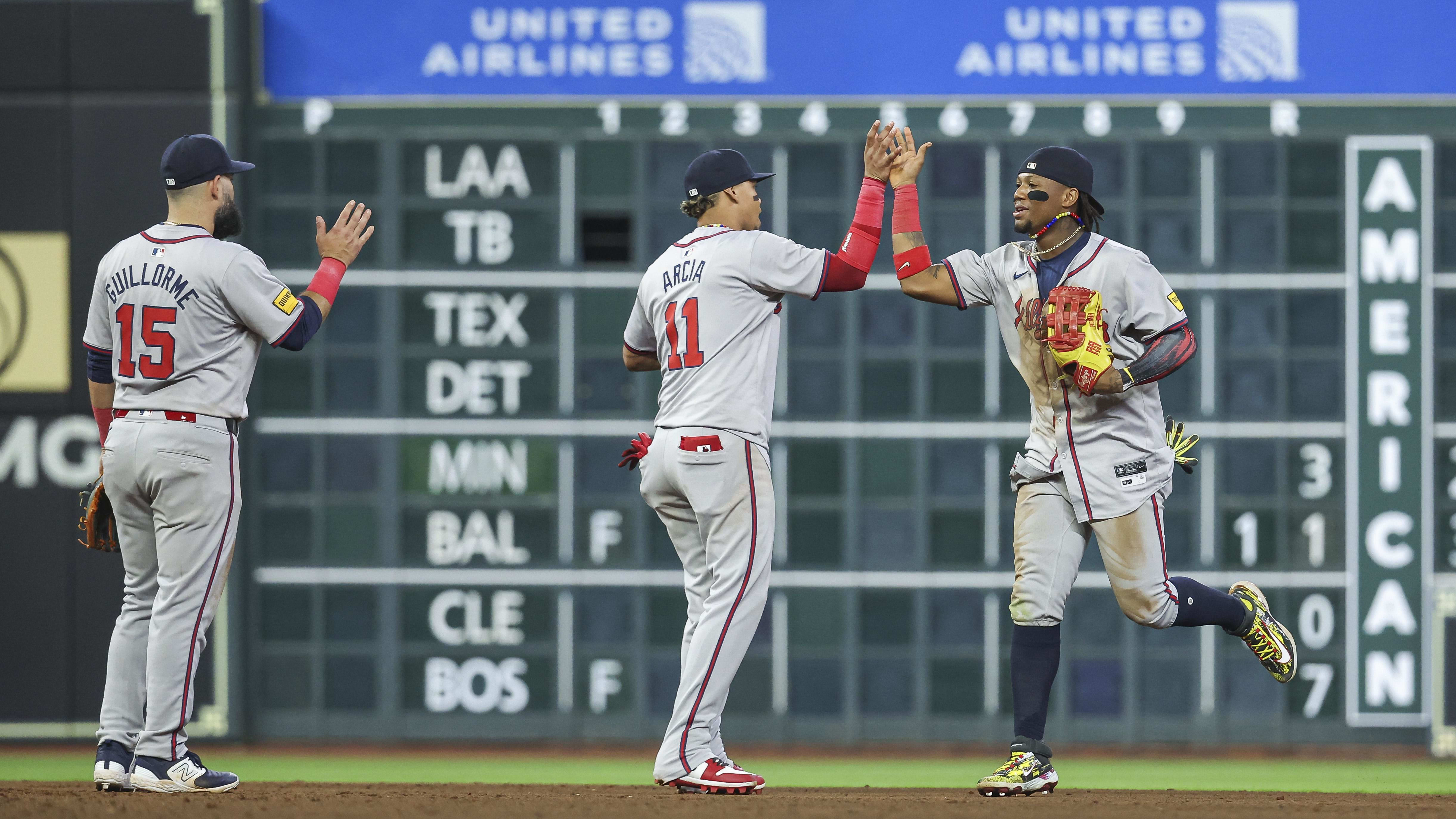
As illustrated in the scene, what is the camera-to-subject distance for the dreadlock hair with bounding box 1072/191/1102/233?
5.18 metres

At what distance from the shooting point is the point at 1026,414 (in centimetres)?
742

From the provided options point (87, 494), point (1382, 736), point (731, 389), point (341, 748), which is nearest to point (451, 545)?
point (341, 748)

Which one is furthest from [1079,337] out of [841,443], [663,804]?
[841,443]

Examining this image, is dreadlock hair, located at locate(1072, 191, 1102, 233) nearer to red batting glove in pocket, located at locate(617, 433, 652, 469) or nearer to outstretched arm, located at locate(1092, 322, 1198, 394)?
outstretched arm, located at locate(1092, 322, 1198, 394)

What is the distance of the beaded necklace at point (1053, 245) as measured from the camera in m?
5.13

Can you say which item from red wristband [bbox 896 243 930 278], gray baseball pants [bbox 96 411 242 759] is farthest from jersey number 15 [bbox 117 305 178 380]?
red wristband [bbox 896 243 930 278]

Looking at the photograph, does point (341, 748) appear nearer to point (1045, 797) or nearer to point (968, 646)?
point (968, 646)

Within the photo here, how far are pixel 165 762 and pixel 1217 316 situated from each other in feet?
16.2

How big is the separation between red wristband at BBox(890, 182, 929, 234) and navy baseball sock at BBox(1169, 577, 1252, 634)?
1.34 metres

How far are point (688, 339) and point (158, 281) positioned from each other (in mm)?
1612

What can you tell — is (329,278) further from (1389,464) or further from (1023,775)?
(1389,464)

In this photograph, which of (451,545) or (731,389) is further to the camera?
(451,545)

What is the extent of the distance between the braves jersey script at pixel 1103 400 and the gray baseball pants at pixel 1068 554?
4 centimetres

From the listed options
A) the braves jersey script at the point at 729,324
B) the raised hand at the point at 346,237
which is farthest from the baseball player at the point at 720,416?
the raised hand at the point at 346,237
